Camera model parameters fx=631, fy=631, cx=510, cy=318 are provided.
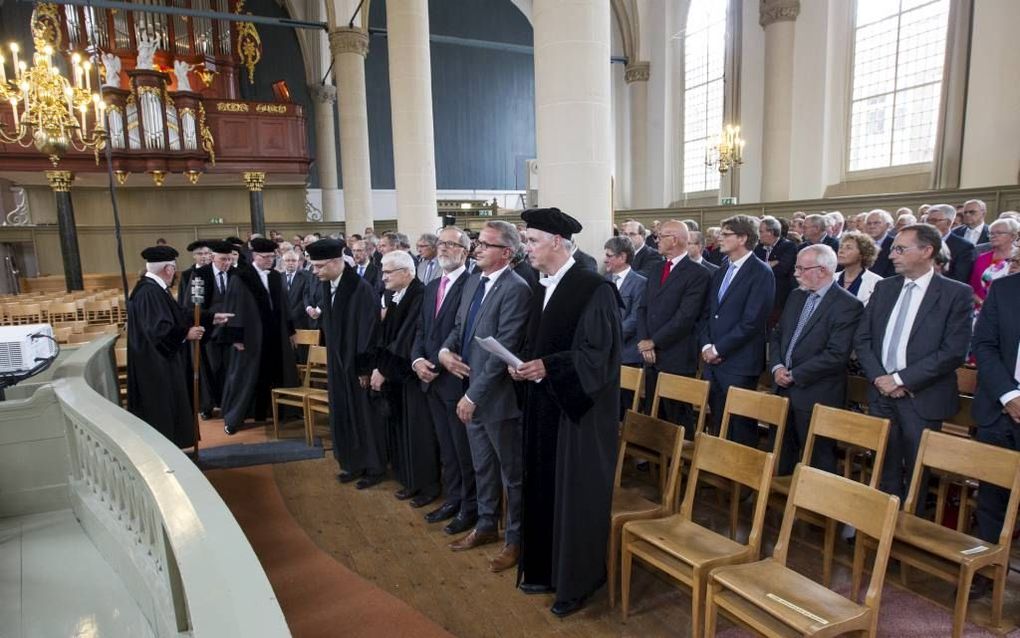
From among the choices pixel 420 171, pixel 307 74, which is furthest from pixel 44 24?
pixel 420 171

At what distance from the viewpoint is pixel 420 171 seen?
29.7 feet

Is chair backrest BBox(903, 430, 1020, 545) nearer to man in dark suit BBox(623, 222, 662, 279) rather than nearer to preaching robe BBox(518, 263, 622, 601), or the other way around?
preaching robe BBox(518, 263, 622, 601)

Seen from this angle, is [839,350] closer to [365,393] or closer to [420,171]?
[365,393]

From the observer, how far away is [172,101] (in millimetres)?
14188

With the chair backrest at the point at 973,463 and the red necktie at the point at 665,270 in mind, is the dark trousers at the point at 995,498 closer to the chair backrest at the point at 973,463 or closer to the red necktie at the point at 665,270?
the chair backrest at the point at 973,463

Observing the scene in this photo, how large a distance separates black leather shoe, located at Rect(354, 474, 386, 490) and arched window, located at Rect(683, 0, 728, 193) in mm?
13750

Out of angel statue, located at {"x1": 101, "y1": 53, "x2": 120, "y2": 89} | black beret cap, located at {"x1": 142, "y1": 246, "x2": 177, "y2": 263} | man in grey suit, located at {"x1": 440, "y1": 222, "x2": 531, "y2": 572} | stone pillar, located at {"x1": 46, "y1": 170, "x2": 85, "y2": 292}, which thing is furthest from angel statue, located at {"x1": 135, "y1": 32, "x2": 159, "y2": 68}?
man in grey suit, located at {"x1": 440, "y1": 222, "x2": 531, "y2": 572}

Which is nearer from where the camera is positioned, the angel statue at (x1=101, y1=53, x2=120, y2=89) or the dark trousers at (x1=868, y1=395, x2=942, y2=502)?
the dark trousers at (x1=868, y1=395, x2=942, y2=502)

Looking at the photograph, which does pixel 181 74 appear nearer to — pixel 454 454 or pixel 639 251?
pixel 639 251

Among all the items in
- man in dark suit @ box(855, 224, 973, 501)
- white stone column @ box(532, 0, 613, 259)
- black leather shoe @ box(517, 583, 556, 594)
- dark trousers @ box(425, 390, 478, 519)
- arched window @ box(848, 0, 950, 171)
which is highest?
arched window @ box(848, 0, 950, 171)

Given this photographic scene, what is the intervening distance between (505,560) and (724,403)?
6.12 ft

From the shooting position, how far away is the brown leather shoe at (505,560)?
3396mm

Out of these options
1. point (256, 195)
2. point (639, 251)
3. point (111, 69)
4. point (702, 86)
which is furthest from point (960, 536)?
point (111, 69)

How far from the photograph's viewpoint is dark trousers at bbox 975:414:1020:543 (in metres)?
2.95
